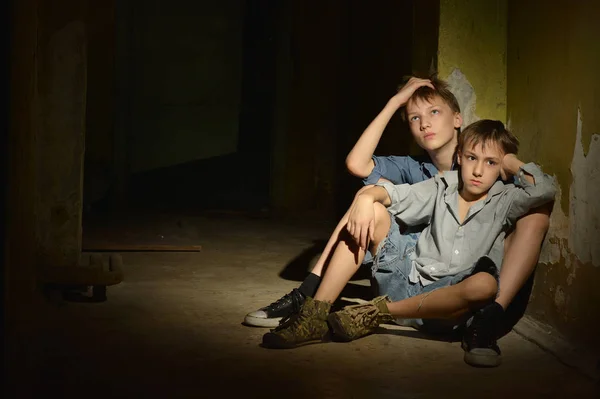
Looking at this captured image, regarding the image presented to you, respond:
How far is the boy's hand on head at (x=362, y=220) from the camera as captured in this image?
4.07m

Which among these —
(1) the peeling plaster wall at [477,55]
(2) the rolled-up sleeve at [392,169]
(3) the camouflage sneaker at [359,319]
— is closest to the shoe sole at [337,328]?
(3) the camouflage sneaker at [359,319]

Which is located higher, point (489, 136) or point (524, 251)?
point (489, 136)

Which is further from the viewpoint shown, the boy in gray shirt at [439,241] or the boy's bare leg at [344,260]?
the boy's bare leg at [344,260]

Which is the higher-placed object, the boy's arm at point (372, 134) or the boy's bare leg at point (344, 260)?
the boy's arm at point (372, 134)

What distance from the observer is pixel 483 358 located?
3.67 m

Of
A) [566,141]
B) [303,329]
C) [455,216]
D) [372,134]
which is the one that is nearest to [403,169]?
[372,134]

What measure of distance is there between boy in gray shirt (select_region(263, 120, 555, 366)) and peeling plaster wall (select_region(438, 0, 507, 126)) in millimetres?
397

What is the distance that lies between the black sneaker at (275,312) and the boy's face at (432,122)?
3.05 feet

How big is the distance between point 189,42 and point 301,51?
2010 mm

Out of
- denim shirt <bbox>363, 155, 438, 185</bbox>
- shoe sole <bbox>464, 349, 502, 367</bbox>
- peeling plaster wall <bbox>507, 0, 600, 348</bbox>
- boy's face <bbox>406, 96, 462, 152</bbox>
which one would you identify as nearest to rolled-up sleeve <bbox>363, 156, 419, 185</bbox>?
denim shirt <bbox>363, 155, 438, 185</bbox>

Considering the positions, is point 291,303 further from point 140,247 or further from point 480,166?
point 140,247

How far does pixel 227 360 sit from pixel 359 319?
627 millimetres

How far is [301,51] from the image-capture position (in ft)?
27.5

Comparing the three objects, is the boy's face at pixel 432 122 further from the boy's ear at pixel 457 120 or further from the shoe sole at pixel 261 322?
the shoe sole at pixel 261 322
